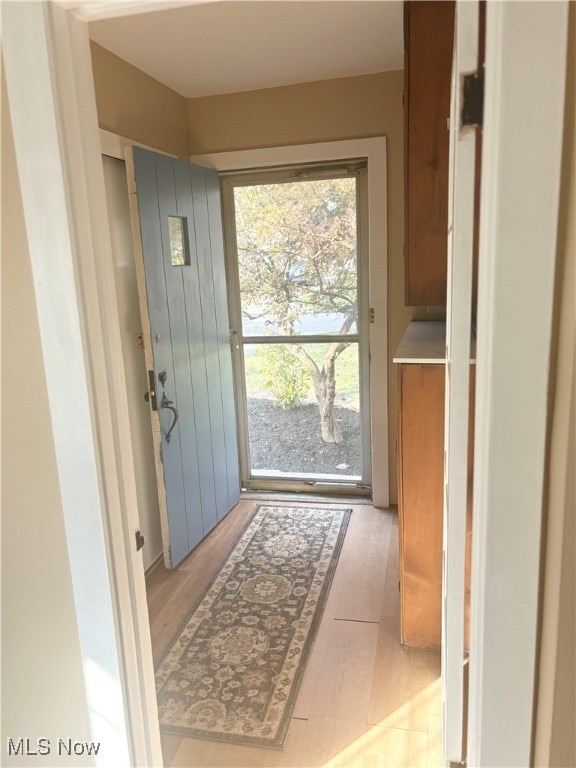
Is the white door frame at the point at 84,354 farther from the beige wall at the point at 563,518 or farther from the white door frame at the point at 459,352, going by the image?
the beige wall at the point at 563,518

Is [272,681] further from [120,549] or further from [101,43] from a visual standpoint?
[101,43]

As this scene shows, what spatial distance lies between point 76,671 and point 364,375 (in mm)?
2460

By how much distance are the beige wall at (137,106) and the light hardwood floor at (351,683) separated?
2223 millimetres

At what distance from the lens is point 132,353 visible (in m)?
2.64

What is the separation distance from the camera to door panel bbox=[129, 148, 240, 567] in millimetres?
2576

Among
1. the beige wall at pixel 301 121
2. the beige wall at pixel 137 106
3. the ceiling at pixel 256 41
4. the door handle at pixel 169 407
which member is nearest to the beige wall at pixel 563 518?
the ceiling at pixel 256 41

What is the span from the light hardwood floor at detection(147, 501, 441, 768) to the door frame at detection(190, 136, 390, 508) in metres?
0.65

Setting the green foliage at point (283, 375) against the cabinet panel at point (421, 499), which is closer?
the cabinet panel at point (421, 499)

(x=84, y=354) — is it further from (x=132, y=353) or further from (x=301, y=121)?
(x=301, y=121)

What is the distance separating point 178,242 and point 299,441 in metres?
1.57

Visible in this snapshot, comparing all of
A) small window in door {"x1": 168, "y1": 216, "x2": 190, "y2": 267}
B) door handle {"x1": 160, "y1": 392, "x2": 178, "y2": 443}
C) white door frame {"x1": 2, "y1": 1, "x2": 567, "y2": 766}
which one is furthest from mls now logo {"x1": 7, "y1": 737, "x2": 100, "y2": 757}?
small window in door {"x1": 168, "y1": 216, "x2": 190, "y2": 267}

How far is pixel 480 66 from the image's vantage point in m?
0.85

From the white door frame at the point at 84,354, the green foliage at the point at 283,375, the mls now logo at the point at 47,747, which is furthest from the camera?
the green foliage at the point at 283,375

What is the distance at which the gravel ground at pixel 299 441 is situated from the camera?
3.60m
